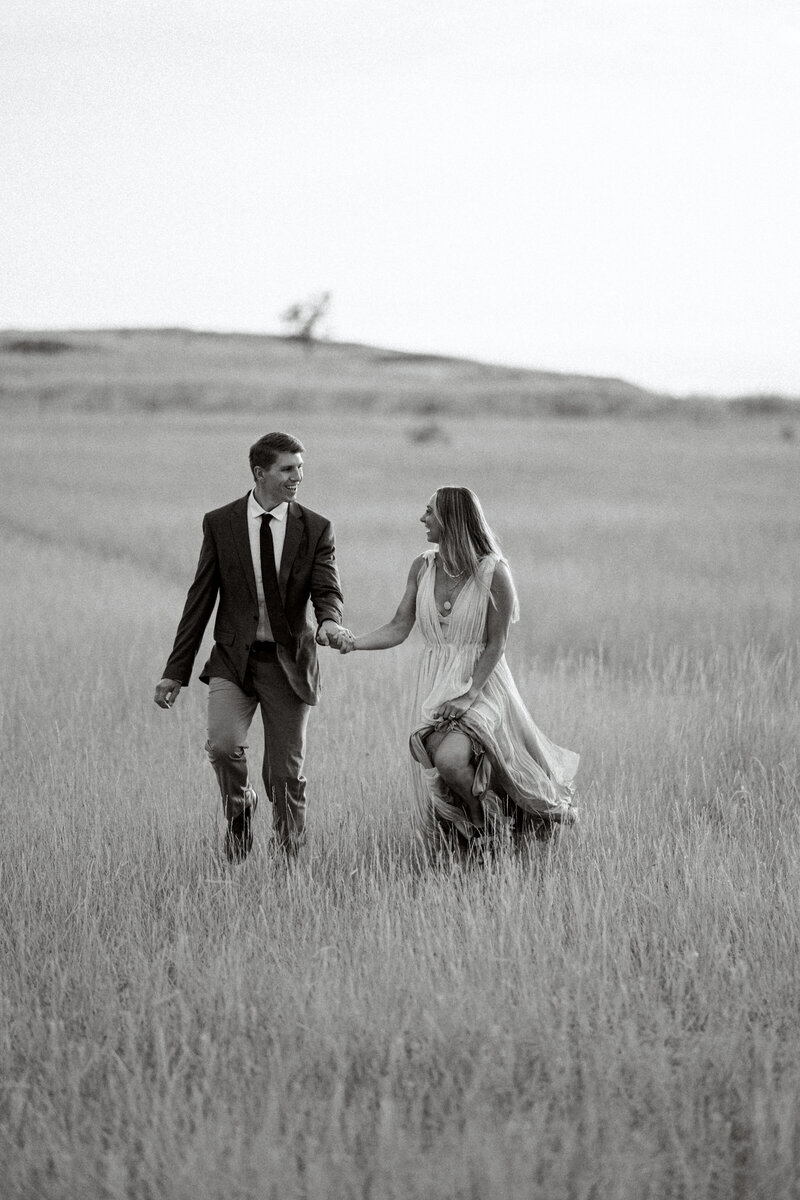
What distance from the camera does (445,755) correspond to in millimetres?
4727

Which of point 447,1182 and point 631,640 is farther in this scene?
point 631,640

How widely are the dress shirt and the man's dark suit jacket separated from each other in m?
0.02

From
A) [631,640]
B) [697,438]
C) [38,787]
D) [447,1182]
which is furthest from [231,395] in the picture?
[447,1182]

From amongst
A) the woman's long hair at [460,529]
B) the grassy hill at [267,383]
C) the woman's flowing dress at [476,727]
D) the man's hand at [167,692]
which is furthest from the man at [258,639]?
the grassy hill at [267,383]

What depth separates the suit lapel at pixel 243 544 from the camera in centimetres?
498

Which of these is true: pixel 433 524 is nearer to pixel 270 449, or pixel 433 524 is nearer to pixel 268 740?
pixel 270 449

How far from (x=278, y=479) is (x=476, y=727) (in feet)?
4.34

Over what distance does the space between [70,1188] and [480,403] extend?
178 feet

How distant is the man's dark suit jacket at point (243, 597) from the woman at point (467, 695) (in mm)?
258

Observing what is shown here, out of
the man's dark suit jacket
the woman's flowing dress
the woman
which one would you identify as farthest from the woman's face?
the man's dark suit jacket

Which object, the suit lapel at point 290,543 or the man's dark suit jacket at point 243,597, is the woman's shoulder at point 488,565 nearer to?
the man's dark suit jacket at point 243,597

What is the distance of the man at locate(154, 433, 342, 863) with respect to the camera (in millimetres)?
4926

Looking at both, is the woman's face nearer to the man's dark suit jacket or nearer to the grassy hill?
the man's dark suit jacket

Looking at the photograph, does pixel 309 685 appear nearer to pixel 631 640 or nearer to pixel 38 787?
pixel 38 787
